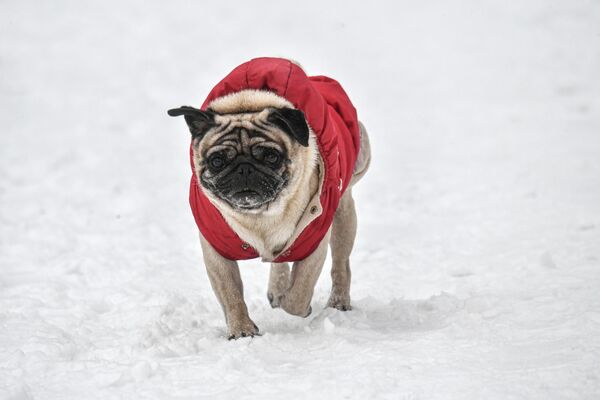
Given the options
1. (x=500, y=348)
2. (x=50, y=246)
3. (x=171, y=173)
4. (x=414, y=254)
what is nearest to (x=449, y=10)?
(x=171, y=173)

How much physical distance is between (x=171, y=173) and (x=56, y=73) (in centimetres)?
406

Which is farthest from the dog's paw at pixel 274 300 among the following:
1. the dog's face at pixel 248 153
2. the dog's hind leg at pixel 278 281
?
the dog's face at pixel 248 153

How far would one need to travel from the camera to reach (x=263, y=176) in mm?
4496

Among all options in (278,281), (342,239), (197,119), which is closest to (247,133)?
(197,119)

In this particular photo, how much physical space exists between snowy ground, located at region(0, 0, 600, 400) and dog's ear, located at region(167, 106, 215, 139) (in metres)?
1.42

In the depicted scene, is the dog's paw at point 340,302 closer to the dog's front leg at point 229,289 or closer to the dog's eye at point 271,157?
the dog's front leg at point 229,289

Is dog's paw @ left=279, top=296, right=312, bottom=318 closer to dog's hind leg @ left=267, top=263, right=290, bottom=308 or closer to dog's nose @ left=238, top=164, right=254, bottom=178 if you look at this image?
dog's hind leg @ left=267, top=263, right=290, bottom=308

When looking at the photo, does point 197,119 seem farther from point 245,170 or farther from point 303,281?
point 303,281

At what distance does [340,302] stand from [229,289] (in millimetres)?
1140

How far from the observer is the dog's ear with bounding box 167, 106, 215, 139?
177 inches

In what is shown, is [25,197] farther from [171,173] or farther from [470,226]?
[470,226]

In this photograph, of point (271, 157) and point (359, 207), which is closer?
point (271, 157)

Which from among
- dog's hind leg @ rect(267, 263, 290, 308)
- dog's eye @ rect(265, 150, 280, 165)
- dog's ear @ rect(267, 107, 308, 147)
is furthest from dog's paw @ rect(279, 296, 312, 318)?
dog's ear @ rect(267, 107, 308, 147)

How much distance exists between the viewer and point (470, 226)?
827 cm
